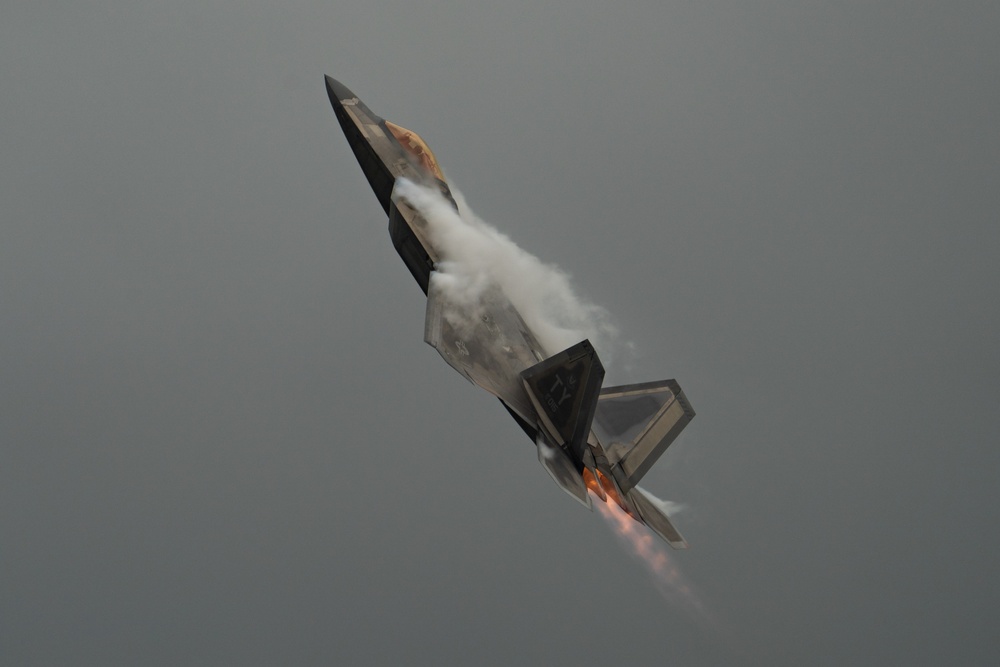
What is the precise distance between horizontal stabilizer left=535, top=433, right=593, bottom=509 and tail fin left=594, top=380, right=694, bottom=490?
2624 millimetres

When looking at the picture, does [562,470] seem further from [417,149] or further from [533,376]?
[417,149]

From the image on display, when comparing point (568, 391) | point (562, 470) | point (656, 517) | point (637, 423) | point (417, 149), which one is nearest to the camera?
point (562, 470)

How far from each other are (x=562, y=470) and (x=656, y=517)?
4.72m

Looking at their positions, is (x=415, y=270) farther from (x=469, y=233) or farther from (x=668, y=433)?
(x=668, y=433)

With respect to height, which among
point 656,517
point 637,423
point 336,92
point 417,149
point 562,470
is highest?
point 336,92

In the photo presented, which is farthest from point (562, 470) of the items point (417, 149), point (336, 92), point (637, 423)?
point (336, 92)

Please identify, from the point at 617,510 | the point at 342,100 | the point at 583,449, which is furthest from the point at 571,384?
the point at 342,100

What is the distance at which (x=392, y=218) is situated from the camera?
3619 centimetres

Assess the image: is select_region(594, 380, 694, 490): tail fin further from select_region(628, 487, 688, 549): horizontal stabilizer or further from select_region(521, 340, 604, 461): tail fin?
select_region(521, 340, 604, 461): tail fin

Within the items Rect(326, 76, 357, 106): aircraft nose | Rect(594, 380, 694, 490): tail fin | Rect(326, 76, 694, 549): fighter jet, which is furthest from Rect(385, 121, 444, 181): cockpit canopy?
Rect(594, 380, 694, 490): tail fin

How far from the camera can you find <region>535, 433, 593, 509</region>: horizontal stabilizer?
101 ft

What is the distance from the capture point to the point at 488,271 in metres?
35.6

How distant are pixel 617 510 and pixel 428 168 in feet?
43.7

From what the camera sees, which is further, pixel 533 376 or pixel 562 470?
pixel 533 376
